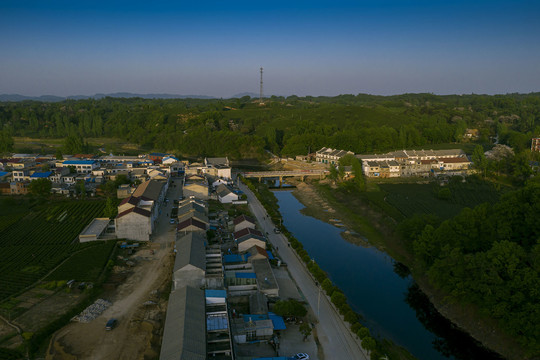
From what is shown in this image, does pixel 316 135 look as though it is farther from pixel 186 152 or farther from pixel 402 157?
pixel 186 152

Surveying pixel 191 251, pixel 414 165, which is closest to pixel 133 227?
pixel 191 251

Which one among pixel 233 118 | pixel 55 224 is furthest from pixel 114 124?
pixel 55 224

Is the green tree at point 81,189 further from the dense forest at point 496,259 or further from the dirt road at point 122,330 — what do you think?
the dense forest at point 496,259

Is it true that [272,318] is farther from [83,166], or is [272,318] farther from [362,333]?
[83,166]

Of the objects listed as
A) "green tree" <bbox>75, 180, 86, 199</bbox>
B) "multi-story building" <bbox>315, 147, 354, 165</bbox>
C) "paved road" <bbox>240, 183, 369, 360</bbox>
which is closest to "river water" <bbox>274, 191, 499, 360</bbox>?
"paved road" <bbox>240, 183, 369, 360</bbox>

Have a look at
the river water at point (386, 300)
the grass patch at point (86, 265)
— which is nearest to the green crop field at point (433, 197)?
the river water at point (386, 300)

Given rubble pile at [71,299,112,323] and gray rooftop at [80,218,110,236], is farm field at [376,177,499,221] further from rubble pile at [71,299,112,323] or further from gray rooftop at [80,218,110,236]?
rubble pile at [71,299,112,323]

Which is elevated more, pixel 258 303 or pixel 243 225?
pixel 243 225
